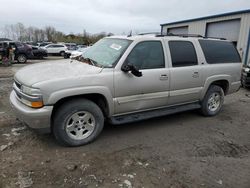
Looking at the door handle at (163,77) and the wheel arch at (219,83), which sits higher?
the door handle at (163,77)

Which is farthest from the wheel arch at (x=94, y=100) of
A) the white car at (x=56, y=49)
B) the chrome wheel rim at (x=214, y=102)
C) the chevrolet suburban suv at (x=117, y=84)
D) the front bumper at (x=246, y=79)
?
the white car at (x=56, y=49)

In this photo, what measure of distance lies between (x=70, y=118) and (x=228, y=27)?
49.7ft

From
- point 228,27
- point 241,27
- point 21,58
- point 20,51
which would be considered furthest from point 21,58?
point 241,27

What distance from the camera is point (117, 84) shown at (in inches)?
148

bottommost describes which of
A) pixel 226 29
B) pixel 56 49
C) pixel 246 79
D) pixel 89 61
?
pixel 246 79

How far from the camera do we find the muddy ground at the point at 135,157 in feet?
9.58

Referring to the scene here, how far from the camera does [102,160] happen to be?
3.35 m

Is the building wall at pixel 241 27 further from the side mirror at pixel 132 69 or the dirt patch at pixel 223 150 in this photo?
the side mirror at pixel 132 69

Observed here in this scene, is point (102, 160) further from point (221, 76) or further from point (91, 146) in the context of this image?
point (221, 76)

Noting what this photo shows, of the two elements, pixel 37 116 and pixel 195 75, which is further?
pixel 195 75

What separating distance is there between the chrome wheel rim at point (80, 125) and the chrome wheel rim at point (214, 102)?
3.10 metres

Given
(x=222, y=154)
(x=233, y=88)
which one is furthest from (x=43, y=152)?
(x=233, y=88)

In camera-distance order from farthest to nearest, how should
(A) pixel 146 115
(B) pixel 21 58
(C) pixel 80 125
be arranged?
(B) pixel 21 58 → (A) pixel 146 115 → (C) pixel 80 125

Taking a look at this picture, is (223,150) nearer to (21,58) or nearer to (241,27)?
(241,27)
